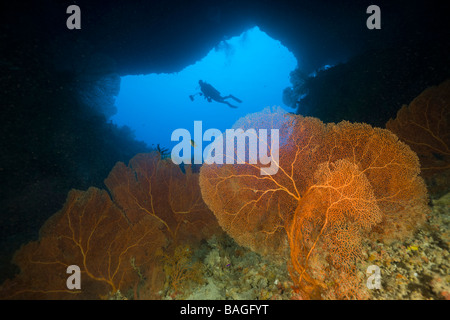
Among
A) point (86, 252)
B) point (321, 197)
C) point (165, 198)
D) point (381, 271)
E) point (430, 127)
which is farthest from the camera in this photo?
point (165, 198)

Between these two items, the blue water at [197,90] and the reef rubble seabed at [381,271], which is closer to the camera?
the reef rubble seabed at [381,271]

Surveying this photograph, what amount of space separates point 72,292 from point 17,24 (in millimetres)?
8786

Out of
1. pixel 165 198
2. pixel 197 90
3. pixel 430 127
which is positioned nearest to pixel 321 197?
pixel 430 127

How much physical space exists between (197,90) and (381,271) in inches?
6142

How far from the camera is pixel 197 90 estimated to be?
146m

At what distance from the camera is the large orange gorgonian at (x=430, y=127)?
14.1 feet

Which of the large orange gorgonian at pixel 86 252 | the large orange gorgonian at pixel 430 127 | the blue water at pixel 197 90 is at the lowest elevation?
the large orange gorgonian at pixel 86 252

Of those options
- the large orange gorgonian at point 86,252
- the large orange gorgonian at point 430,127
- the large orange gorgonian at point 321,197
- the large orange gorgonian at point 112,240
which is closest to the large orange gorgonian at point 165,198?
the large orange gorgonian at point 112,240

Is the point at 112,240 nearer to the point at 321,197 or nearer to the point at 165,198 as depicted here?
the point at 165,198

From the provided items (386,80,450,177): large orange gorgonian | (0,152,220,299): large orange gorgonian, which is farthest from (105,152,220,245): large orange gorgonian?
(386,80,450,177): large orange gorgonian

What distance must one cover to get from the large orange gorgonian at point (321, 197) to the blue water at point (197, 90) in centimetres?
10285

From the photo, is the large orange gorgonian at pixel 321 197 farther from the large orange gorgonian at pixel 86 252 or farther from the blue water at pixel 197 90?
the blue water at pixel 197 90

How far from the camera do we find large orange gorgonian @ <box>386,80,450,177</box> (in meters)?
4.29
